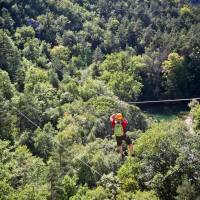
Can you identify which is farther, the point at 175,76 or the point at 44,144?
the point at 175,76

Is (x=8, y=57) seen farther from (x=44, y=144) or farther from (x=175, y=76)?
(x=175, y=76)

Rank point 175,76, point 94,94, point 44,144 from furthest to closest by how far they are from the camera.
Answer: point 175,76, point 94,94, point 44,144

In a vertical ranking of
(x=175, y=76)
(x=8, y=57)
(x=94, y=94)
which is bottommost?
(x=175, y=76)

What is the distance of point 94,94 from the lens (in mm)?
95438

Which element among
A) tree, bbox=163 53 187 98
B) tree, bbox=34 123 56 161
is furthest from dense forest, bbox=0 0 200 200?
tree, bbox=163 53 187 98

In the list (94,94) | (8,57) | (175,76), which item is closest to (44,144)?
(94,94)

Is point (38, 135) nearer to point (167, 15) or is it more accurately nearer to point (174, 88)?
point (174, 88)

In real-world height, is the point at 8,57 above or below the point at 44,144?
above

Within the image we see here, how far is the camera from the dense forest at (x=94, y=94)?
5362cm

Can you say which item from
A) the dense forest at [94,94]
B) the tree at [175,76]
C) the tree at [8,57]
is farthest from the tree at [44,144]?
the tree at [175,76]

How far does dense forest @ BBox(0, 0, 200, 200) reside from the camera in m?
53.6

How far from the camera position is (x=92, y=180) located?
205 feet

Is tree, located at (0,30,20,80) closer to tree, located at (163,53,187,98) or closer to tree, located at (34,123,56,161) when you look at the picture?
tree, located at (34,123,56,161)

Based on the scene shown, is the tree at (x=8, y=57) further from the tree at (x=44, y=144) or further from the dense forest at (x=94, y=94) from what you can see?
the tree at (x=44, y=144)
